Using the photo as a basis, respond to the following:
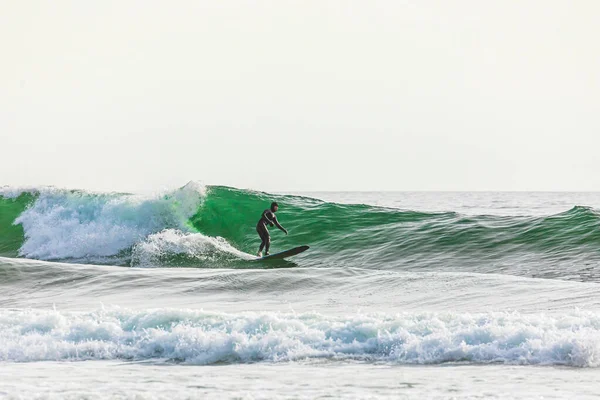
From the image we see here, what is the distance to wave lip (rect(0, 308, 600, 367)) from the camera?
8.09 m

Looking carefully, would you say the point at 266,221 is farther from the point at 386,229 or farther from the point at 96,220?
the point at 96,220

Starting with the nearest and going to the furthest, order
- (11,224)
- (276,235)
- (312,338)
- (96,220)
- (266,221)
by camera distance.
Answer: (312,338) → (266,221) → (276,235) → (96,220) → (11,224)

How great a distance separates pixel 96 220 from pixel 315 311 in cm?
1675

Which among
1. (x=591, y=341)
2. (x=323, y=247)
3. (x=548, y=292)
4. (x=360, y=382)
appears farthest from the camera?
(x=323, y=247)

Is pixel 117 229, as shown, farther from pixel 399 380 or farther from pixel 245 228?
pixel 399 380

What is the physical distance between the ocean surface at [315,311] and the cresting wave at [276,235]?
9cm

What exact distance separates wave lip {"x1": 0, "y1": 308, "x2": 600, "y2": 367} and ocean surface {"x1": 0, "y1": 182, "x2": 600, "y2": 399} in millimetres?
22

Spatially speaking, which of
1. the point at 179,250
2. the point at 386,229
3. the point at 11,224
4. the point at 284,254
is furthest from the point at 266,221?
the point at 11,224

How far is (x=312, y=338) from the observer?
8781 mm

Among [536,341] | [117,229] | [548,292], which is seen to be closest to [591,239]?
[548,292]

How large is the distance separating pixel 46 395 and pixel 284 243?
17092 mm

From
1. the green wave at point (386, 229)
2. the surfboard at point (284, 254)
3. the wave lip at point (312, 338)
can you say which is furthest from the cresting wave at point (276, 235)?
the wave lip at point (312, 338)

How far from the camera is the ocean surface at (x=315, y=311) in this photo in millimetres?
7219

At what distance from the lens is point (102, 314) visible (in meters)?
10.3
